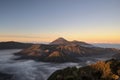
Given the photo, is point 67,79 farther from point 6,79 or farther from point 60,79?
point 6,79

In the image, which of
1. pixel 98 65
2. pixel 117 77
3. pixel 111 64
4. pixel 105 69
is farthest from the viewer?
pixel 111 64

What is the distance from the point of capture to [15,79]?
200 meters

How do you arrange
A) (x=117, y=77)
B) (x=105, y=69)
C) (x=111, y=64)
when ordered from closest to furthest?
1. (x=117, y=77)
2. (x=105, y=69)
3. (x=111, y=64)

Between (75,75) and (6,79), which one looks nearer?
(75,75)

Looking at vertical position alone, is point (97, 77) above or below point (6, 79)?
above

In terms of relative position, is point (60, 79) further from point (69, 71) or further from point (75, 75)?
point (69, 71)

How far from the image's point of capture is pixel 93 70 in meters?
68.8

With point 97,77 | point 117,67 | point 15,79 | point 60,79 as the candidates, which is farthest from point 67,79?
point 15,79

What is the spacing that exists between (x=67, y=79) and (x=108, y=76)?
13.0m

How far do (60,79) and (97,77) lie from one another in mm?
11958

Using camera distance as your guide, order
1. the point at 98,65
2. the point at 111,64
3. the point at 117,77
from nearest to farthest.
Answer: the point at 117,77, the point at 98,65, the point at 111,64

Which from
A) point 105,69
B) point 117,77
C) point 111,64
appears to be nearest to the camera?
point 117,77

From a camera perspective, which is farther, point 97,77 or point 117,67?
point 117,67

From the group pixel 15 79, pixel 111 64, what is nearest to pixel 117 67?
pixel 111 64
